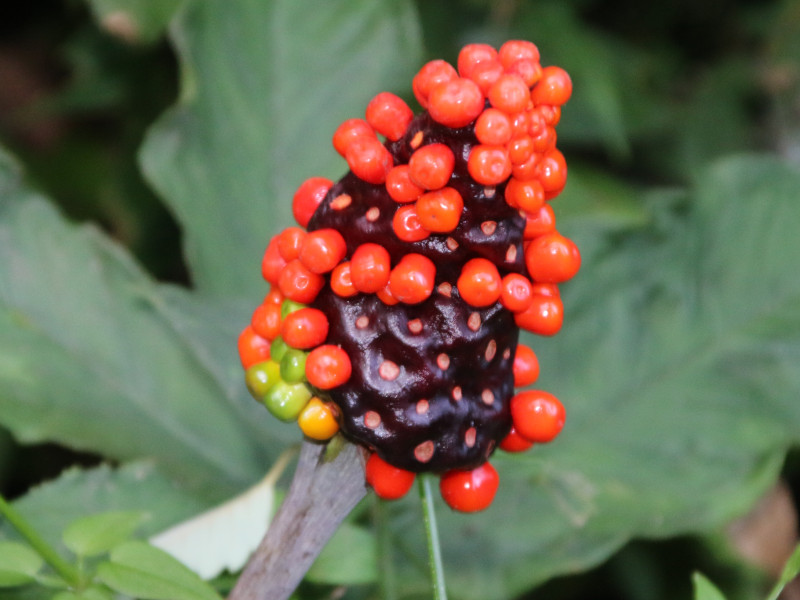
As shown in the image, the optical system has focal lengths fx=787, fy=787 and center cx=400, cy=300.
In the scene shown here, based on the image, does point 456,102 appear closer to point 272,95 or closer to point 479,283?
point 479,283

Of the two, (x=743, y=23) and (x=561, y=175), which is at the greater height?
(x=561, y=175)

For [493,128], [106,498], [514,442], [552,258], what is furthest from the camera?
[106,498]

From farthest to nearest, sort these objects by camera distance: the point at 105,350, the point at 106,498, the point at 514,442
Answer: the point at 105,350 → the point at 106,498 → the point at 514,442

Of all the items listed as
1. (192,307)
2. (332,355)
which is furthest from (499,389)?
(192,307)

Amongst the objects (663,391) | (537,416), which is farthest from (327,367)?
(663,391)

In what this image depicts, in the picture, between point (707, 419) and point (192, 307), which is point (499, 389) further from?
point (707, 419)

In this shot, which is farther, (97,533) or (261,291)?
(261,291)

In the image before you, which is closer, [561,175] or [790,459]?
[561,175]
